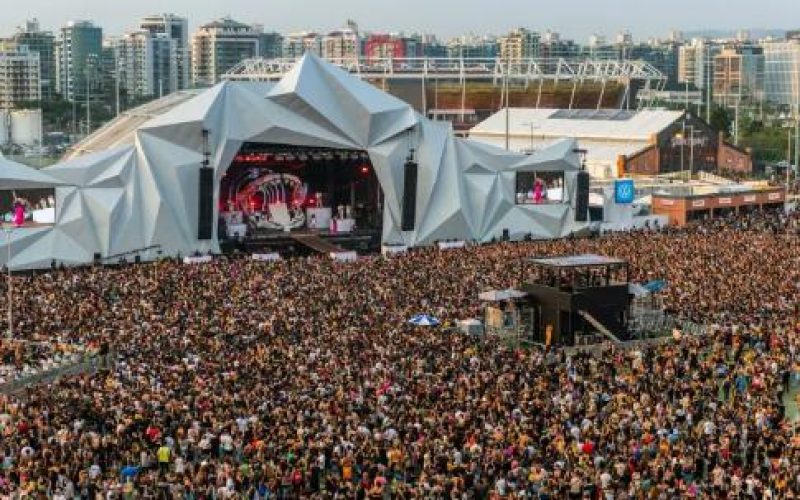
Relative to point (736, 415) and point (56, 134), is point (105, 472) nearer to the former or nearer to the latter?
point (736, 415)

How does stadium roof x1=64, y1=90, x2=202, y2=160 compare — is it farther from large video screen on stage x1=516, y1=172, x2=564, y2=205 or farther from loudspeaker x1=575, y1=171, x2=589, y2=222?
loudspeaker x1=575, y1=171, x2=589, y2=222

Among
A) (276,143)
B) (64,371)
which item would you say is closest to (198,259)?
(276,143)

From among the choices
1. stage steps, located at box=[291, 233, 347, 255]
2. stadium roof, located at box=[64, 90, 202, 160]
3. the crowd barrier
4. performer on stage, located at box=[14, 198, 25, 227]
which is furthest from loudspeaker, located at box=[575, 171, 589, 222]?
the crowd barrier

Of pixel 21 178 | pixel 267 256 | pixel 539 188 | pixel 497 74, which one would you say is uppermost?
pixel 497 74

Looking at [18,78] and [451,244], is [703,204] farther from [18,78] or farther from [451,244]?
[18,78]

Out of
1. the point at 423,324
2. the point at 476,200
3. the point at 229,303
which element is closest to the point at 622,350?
the point at 423,324
